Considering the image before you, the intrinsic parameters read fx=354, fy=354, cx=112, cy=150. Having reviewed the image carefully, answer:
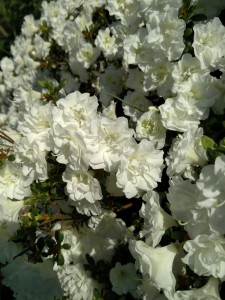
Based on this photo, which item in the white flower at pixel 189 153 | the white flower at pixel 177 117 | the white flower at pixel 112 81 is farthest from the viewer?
the white flower at pixel 112 81

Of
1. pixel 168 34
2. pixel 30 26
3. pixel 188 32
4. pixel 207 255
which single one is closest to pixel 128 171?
pixel 207 255

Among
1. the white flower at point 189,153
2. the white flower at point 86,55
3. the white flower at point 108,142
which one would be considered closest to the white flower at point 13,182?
the white flower at point 108,142

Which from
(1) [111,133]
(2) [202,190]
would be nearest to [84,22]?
(1) [111,133]

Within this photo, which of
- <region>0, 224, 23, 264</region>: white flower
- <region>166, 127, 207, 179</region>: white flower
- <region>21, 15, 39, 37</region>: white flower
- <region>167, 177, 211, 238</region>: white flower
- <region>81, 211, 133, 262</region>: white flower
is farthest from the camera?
<region>21, 15, 39, 37</region>: white flower

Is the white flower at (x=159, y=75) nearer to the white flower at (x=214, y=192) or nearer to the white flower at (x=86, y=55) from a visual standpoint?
the white flower at (x=86, y=55)

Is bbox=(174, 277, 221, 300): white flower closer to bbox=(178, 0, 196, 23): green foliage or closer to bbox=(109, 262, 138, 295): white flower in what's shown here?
bbox=(109, 262, 138, 295): white flower

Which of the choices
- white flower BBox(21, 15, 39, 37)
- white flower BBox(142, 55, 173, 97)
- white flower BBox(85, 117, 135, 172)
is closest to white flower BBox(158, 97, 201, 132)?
white flower BBox(142, 55, 173, 97)
